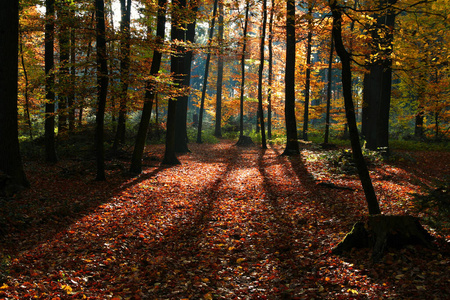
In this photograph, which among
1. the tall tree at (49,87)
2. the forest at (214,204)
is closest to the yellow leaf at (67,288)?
the forest at (214,204)

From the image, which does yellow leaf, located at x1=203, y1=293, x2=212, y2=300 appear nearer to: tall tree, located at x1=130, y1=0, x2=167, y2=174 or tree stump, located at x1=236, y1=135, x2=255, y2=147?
tall tree, located at x1=130, y1=0, x2=167, y2=174

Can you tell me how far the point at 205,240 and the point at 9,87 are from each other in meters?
6.20

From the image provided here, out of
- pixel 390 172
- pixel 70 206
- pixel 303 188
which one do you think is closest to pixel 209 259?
pixel 70 206

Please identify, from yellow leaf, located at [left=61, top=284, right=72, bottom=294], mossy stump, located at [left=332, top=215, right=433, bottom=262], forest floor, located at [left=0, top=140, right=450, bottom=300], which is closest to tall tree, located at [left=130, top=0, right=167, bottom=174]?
forest floor, located at [left=0, top=140, right=450, bottom=300]

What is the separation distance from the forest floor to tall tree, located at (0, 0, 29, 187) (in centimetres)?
102

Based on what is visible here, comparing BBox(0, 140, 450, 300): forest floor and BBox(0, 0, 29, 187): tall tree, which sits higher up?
BBox(0, 0, 29, 187): tall tree

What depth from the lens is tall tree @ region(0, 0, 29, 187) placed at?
690 cm

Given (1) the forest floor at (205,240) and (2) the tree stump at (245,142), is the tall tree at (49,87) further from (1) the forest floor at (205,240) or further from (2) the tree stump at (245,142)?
(2) the tree stump at (245,142)

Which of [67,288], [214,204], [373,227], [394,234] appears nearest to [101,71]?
[214,204]

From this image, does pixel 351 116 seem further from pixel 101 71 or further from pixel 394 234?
pixel 101 71

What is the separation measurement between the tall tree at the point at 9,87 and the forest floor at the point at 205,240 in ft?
3.36

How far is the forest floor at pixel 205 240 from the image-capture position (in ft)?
13.4

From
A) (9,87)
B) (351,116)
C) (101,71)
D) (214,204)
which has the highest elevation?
(101,71)

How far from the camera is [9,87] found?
7086 mm
